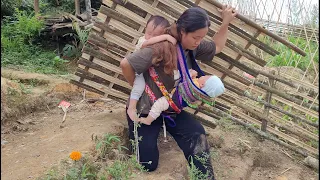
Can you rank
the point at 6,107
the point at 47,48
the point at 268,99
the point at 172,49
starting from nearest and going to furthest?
the point at 172,49, the point at 6,107, the point at 268,99, the point at 47,48

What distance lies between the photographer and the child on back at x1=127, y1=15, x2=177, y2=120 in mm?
2504

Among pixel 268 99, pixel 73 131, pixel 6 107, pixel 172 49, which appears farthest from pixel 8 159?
pixel 268 99

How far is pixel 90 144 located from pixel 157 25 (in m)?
1.06

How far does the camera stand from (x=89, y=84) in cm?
316

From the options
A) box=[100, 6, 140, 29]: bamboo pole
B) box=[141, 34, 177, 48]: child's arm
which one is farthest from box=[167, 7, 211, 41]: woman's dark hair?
box=[100, 6, 140, 29]: bamboo pole

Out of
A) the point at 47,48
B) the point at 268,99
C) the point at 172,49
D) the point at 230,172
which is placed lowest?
the point at 47,48

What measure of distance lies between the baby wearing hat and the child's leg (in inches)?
3.2

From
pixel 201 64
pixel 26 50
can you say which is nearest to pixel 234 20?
pixel 201 64

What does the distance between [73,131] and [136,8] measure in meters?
1.19

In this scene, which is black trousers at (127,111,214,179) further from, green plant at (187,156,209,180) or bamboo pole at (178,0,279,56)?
bamboo pole at (178,0,279,56)

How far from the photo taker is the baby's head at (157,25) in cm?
256

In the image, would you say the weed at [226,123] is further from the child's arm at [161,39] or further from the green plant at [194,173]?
the child's arm at [161,39]

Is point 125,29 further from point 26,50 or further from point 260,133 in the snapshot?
point 26,50

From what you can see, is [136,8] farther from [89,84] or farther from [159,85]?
[89,84]
